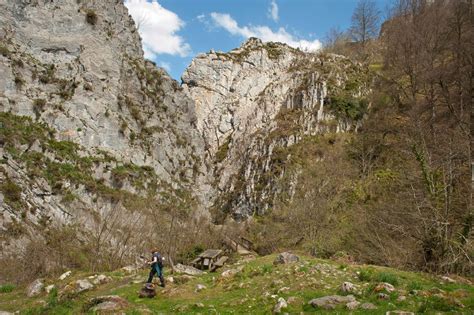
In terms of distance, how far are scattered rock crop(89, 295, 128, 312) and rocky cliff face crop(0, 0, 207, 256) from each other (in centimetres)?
1772

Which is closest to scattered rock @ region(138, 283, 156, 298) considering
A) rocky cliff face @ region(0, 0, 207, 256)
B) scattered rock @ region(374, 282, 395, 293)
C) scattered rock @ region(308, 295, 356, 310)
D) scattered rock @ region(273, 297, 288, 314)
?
scattered rock @ region(273, 297, 288, 314)

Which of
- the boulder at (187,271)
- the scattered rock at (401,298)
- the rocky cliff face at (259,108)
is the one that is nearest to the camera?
the scattered rock at (401,298)

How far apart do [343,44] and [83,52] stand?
5011 cm

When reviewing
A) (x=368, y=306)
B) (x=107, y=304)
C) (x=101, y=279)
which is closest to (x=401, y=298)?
(x=368, y=306)

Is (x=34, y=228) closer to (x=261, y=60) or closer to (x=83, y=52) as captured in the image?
(x=83, y=52)

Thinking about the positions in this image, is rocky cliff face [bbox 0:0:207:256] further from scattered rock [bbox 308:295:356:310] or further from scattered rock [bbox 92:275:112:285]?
scattered rock [bbox 308:295:356:310]

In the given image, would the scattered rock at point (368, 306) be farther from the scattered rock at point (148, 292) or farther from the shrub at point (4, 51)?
the shrub at point (4, 51)

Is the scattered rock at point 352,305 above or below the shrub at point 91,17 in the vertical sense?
below

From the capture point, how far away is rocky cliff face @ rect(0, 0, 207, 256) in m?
30.9

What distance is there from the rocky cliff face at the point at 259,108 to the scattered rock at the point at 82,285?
31575 millimetres

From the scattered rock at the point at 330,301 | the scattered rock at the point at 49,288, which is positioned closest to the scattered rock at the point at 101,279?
the scattered rock at the point at 49,288

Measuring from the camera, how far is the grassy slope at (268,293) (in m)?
9.70

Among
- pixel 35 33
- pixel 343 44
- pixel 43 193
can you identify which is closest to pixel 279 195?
pixel 43 193

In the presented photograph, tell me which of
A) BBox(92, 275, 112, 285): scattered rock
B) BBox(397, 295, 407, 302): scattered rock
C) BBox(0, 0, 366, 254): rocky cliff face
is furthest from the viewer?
A: BBox(0, 0, 366, 254): rocky cliff face
